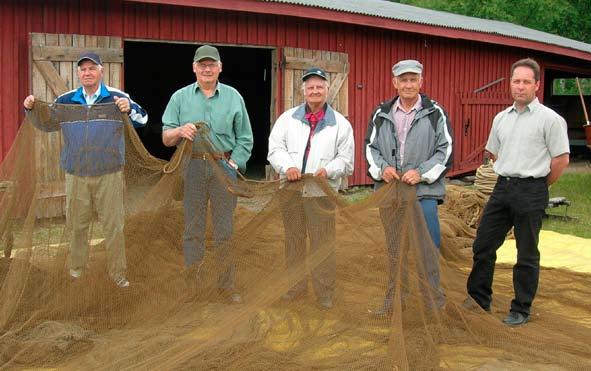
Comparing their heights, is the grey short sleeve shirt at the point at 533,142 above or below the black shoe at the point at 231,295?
above

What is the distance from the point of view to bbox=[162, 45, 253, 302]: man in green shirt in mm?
4879

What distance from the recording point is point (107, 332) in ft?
14.3

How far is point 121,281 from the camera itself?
15.7 feet

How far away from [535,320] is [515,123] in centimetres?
131

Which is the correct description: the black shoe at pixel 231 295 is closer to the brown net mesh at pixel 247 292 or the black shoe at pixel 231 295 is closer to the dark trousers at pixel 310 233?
the brown net mesh at pixel 247 292

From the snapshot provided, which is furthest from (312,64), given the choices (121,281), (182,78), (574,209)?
(182,78)

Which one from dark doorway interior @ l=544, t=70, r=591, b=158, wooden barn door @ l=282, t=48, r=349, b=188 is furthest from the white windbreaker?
dark doorway interior @ l=544, t=70, r=591, b=158

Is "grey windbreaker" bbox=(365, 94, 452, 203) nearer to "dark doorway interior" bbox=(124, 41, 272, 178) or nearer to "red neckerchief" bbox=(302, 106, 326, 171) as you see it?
"red neckerchief" bbox=(302, 106, 326, 171)

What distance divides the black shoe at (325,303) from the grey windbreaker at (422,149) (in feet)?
2.96

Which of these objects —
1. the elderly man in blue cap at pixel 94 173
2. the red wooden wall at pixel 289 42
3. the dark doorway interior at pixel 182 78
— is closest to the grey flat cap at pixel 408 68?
the elderly man in blue cap at pixel 94 173

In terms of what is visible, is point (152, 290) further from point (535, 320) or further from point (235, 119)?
point (535, 320)

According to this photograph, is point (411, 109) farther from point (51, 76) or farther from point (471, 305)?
point (51, 76)

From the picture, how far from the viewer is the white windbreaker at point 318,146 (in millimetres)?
4789

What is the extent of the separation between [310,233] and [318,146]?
23.5 inches
